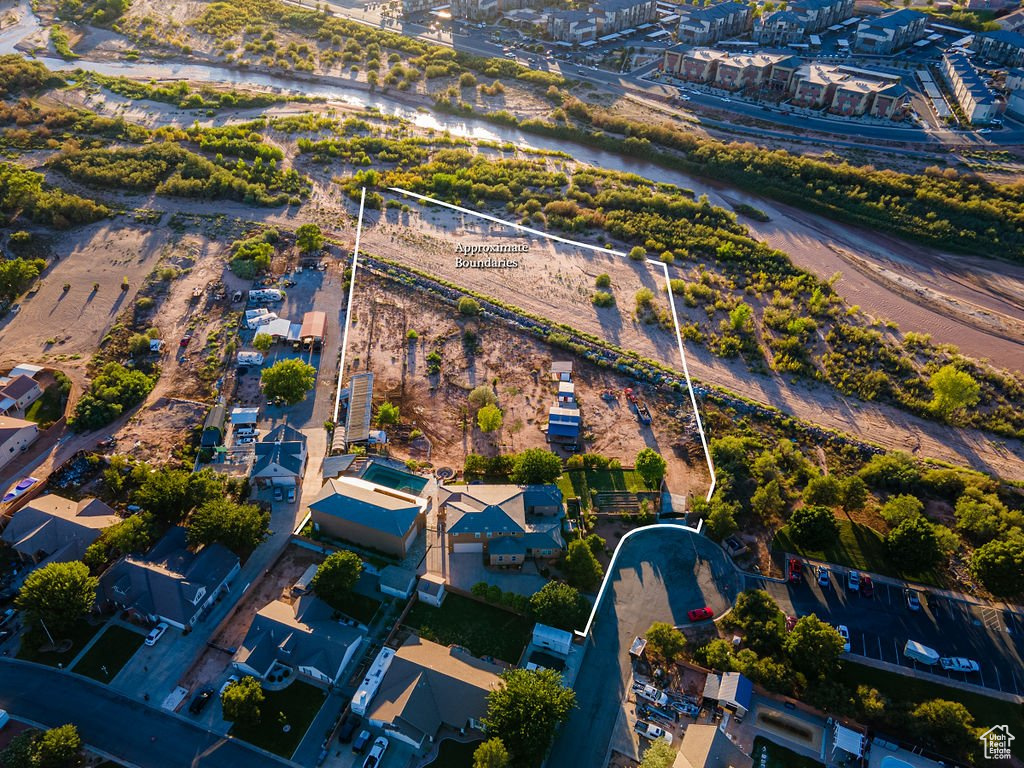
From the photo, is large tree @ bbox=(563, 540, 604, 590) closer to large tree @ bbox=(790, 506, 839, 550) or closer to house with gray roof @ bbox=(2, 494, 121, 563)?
large tree @ bbox=(790, 506, 839, 550)

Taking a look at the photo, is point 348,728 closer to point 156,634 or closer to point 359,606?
point 359,606

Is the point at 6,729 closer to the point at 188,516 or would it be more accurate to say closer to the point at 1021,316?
the point at 188,516

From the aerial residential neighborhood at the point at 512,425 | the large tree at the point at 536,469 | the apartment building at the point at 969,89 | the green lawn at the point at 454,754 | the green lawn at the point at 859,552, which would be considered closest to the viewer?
the green lawn at the point at 454,754

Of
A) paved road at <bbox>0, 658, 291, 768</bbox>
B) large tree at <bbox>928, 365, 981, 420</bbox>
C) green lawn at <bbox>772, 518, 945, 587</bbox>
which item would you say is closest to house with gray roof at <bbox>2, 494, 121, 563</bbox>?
paved road at <bbox>0, 658, 291, 768</bbox>

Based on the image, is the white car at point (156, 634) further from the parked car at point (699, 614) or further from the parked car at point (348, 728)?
the parked car at point (699, 614)

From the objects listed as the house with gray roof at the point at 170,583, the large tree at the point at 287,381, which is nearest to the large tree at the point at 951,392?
the large tree at the point at 287,381

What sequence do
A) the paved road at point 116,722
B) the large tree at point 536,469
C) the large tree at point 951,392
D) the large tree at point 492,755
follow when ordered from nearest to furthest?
the large tree at point 492,755 < the paved road at point 116,722 < the large tree at point 536,469 < the large tree at point 951,392
